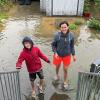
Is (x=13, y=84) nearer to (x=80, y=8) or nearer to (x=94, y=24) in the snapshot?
(x=94, y=24)

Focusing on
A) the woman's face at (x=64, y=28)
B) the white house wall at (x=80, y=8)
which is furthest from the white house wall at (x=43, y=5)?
the woman's face at (x=64, y=28)

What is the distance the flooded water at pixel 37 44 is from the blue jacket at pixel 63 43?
3.43ft

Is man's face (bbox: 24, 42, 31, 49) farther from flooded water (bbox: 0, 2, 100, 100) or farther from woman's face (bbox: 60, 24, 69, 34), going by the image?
flooded water (bbox: 0, 2, 100, 100)

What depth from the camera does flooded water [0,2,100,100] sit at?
663 centimetres

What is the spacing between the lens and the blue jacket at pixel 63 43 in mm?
5805

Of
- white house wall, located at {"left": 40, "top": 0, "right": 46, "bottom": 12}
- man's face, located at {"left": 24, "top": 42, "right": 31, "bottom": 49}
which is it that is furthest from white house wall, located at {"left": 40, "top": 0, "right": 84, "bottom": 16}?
man's face, located at {"left": 24, "top": 42, "right": 31, "bottom": 49}

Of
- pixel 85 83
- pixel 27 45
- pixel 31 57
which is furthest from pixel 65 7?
pixel 85 83

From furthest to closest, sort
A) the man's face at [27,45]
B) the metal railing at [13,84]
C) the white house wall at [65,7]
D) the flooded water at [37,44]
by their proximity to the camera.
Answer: the white house wall at [65,7], the flooded water at [37,44], the man's face at [27,45], the metal railing at [13,84]

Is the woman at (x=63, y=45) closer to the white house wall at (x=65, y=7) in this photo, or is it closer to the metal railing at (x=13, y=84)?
the metal railing at (x=13, y=84)

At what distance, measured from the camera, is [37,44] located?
28.6 feet

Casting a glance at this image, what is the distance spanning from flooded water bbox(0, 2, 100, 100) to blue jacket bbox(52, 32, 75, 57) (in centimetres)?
105

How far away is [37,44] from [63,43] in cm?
292

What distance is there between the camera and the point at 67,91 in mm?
6383

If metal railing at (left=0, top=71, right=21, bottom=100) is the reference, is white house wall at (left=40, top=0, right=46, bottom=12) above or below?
above
